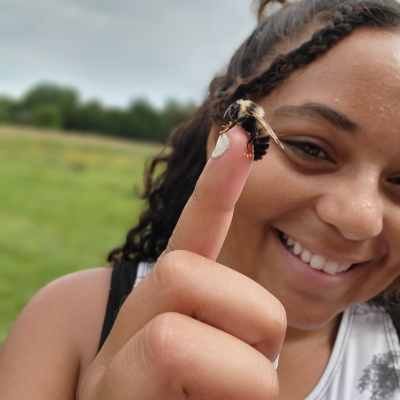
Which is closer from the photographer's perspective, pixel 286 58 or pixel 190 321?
pixel 190 321

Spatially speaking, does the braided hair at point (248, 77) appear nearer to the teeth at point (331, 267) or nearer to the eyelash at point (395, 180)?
the eyelash at point (395, 180)

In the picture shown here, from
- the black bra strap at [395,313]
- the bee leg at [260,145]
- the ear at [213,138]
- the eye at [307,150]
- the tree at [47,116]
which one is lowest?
the tree at [47,116]

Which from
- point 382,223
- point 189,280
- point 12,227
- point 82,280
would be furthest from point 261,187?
point 12,227

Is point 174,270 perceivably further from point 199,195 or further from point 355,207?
point 355,207

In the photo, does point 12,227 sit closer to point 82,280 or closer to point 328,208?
point 82,280

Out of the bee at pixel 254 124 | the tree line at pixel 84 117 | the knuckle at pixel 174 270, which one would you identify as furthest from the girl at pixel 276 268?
the tree line at pixel 84 117
